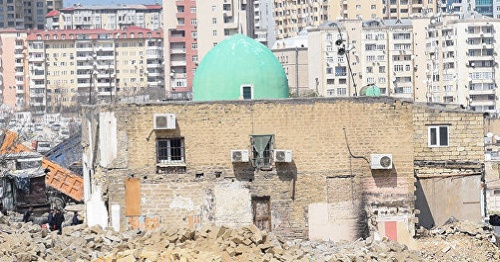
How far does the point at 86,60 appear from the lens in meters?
152

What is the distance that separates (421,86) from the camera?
12088 cm

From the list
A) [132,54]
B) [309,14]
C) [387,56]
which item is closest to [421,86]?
[387,56]

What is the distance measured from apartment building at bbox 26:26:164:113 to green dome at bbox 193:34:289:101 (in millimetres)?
120003

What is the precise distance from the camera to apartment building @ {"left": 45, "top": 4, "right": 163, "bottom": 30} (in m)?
167

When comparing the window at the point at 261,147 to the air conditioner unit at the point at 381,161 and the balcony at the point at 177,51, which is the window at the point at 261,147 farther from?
the balcony at the point at 177,51

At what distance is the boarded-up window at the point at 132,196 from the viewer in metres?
25.9

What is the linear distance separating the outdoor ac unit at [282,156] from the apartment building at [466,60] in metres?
92.3

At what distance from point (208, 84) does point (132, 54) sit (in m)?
125

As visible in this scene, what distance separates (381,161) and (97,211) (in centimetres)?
544

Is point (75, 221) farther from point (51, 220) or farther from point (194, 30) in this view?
point (194, 30)

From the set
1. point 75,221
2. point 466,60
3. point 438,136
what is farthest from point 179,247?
point 466,60

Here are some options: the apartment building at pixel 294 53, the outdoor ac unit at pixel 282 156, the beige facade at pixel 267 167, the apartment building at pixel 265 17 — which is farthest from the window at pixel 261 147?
the apartment building at pixel 265 17

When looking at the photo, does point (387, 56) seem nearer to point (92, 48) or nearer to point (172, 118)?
point (92, 48)

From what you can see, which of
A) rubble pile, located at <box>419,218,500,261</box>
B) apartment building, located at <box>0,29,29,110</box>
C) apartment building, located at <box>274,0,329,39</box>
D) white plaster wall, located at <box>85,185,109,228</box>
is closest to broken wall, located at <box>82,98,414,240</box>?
white plaster wall, located at <box>85,185,109,228</box>
